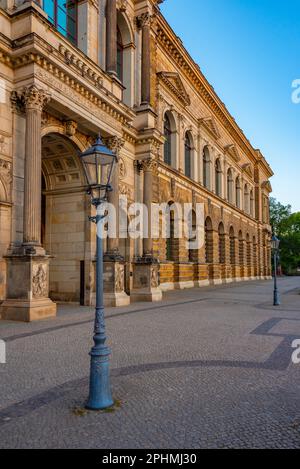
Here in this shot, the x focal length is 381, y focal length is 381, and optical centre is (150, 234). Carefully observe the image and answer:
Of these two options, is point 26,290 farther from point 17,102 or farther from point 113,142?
point 113,142

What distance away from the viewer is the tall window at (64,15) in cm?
1392

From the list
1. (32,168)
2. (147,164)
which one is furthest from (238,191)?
(32,168)

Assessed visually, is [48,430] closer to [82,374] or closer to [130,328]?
[82,374]

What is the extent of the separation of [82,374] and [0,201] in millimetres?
7047

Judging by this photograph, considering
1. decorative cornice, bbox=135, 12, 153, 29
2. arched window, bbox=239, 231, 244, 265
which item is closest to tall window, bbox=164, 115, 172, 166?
decorative cornice, bbox=135, 12, 153, 29

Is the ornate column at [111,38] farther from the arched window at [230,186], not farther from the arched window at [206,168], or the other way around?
the arched window at [230,186]

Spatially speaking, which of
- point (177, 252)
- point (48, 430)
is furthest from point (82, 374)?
point (177, 252)

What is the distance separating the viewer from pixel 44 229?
1650cm

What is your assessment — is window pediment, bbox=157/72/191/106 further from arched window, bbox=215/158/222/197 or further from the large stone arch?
the large stone arch

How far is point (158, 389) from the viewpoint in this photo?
493cm

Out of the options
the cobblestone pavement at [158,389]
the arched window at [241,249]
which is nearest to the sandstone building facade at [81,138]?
the cobblestone pavement at [158,389]

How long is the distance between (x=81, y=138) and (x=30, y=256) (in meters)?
6.13

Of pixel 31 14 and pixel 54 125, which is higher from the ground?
pixel 31 14

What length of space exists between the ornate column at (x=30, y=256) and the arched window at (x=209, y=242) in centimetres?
2209
